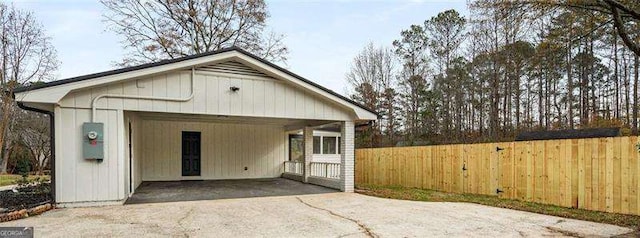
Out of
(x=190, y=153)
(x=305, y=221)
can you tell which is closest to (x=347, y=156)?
(x=305, y=221)

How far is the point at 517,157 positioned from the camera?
8844 mm

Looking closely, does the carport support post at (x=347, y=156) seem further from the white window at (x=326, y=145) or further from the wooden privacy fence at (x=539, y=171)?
the white window at (x=326, y=145)

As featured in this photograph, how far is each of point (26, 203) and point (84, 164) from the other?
137 cm

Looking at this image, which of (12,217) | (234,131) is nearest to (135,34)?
(234,131)

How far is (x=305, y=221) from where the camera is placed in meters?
6.38

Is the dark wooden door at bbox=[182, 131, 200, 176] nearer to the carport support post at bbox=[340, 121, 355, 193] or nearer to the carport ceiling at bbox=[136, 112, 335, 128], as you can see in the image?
the carport ceiling at bbox=[136, 112, 335, 128]

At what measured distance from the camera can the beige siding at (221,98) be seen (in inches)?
317

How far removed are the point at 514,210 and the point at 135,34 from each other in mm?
18004

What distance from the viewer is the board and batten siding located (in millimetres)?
13000

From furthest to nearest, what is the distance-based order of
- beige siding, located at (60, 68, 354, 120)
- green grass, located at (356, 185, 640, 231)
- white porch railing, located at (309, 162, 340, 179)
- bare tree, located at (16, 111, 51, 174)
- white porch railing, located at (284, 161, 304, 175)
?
bare tree, located at (16, 111, 51, 174)
white porch railing, located at (284, 161, 304, 175)
white porch railing, located at (309, 162, 340, 179)
beige siding, located at (60, 68, 354, 120)
green grass, located at (356, 185, 640, 231)

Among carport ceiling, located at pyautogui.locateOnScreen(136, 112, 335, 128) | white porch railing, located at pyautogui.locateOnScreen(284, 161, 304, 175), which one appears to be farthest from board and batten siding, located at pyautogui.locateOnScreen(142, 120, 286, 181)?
carport ceiling, located at pyautogui.locateOnScreen(136, 112, 335, 128)

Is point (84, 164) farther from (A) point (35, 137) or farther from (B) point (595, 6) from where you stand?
(A) point (35, 137)

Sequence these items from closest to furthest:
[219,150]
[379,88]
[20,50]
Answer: [20,50] → [219,150] → [379,88]

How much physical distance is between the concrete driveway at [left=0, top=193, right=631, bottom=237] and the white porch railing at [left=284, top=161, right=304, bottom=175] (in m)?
5.23
